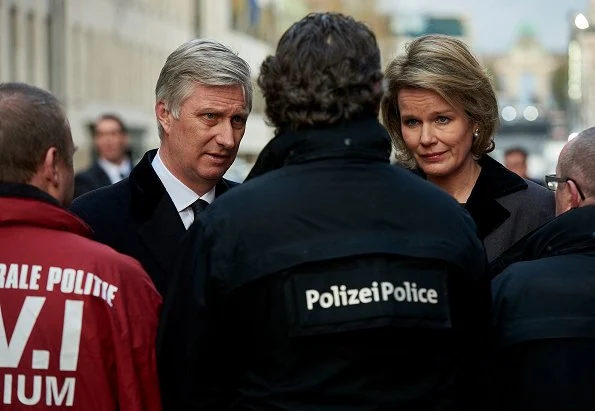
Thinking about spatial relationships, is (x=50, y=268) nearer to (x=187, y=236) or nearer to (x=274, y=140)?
(x=187, y=236)

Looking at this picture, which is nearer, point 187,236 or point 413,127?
point 187,236

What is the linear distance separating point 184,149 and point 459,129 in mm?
1039

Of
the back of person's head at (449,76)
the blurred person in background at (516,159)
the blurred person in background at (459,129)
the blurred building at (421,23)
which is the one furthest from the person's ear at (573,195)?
the blurred building at (421,23)

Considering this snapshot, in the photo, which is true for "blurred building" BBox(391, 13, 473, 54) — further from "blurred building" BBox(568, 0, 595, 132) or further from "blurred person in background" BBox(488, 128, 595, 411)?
"blurred person in background" BBox(488, 128, 595, 411)

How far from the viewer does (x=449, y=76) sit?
18.8 ft

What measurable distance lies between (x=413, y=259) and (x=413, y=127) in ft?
5.82

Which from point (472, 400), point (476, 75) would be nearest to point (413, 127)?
point (476, 75)

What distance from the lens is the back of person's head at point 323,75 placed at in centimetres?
416

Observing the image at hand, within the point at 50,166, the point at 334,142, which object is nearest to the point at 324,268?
the point at 334,142

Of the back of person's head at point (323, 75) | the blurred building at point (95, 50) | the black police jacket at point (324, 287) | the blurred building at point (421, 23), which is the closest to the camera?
the black police jacket at point (324, 287)

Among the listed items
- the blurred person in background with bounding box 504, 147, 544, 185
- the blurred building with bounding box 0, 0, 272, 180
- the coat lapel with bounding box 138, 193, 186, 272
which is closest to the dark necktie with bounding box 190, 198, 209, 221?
the coat lapel with bounding box 138, 193, 186, 272

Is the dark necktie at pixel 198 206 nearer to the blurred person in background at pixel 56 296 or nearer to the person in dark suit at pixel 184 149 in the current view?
the person in dark suit at pixel 184 149

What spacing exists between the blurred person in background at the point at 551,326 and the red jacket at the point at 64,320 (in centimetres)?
110

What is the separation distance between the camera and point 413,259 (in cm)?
412
